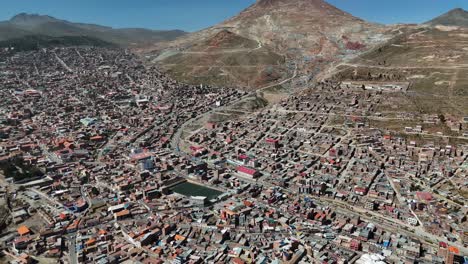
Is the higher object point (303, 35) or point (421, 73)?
point (303, 35)

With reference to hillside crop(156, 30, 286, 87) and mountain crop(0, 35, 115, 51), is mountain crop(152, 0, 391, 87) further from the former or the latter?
mountain crop(0, 35, 115, 51)

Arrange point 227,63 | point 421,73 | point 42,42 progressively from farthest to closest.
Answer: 1. point 42,42
2. point 227,63
3. point 421,73

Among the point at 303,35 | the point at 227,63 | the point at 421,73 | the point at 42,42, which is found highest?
the point at 303,35

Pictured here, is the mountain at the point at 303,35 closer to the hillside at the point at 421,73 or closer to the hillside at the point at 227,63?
the hillside at the point at 227,63

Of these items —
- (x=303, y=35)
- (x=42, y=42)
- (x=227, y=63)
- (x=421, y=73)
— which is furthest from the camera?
(x=42, y=42)

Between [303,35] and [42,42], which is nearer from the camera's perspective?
[303,35]

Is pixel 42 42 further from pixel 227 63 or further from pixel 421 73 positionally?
pixel 421 73

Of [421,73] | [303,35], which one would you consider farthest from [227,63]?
[421,73]

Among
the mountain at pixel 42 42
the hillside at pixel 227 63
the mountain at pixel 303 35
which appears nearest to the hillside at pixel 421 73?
the mountain at pixel 303 35

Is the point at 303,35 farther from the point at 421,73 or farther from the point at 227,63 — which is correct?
the point at 421,73
